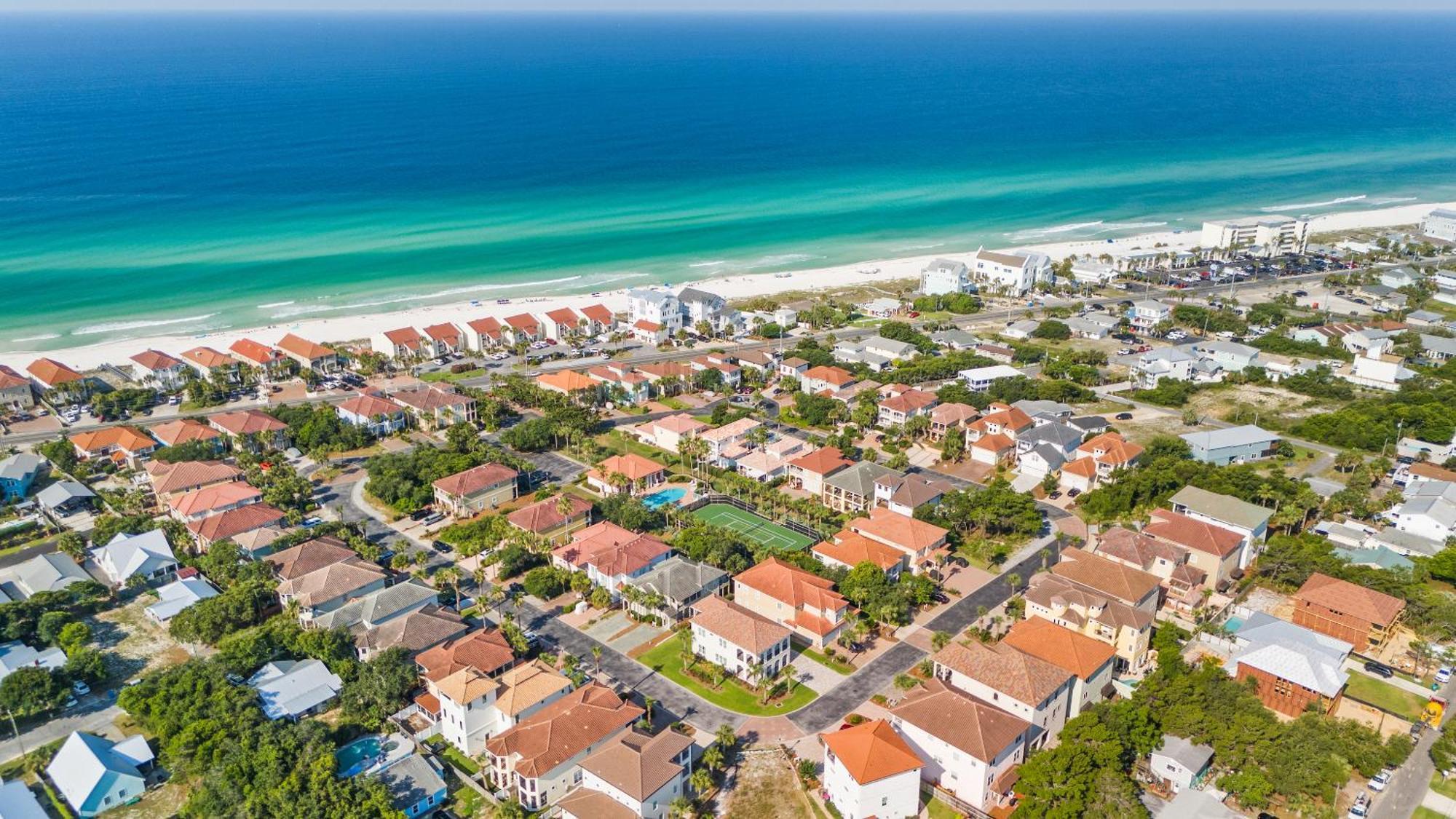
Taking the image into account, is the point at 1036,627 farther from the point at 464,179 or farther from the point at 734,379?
the point at 464,179

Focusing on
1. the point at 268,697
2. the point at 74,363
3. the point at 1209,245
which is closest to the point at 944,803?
the point at 268,697

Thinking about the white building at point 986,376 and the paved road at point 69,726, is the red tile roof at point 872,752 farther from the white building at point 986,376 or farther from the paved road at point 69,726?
the white building at point 986,376

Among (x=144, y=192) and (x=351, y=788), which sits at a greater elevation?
(x=144, y=192)

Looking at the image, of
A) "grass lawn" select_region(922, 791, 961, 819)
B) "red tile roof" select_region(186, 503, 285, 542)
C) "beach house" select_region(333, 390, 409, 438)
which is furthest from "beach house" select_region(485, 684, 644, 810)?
"beach house" select_region(333, 390, 409, 438)

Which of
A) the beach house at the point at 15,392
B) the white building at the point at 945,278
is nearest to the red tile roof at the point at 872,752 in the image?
the beach house at the point at 15,392

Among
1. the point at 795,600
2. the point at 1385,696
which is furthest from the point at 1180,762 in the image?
the point at 795,600

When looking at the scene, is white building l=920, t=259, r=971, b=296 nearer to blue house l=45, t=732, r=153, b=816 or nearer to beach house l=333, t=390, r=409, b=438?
beach house l=333, t=390, r=409, b=438

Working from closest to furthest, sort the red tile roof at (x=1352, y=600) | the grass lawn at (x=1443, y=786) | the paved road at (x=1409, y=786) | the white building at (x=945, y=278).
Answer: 1. the paved road at (x=1409, y=786)
2. the grass lawn at (x=1443, y=786)
3. the red tile roof at (x=1352, y=600)
4. the white building at (x=945, y=278)
